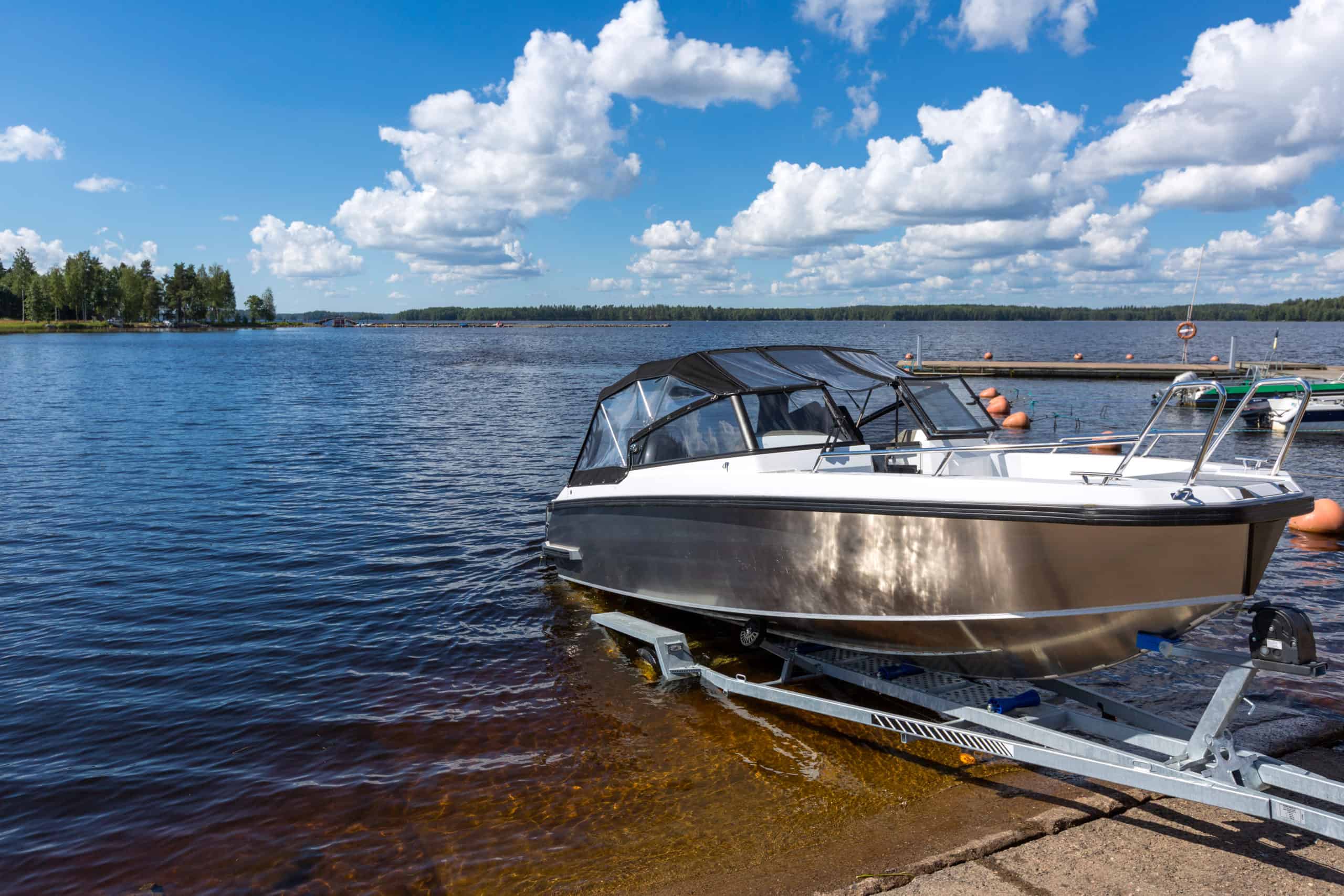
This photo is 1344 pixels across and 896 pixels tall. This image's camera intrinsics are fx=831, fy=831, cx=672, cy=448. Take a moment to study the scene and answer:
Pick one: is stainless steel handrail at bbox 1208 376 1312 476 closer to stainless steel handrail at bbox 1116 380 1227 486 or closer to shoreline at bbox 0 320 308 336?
stainless steel handrail at bbox 1116 380 1227 486

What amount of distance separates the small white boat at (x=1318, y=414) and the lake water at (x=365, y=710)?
7.25m

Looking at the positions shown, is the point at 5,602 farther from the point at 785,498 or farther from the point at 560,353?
the point at 560,353

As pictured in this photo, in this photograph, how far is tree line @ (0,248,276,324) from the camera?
109 m

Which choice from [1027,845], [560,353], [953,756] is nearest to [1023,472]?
[953,756]

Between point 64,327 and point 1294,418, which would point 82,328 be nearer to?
point 64,327

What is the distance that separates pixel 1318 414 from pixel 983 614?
73.7ft

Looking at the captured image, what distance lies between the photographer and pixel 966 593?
4645 millimetres

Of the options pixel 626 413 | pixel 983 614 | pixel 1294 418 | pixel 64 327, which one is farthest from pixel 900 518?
pixel 64 327

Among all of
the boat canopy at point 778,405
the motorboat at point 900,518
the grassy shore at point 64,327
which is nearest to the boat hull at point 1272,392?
the boat canopy at point 778,405

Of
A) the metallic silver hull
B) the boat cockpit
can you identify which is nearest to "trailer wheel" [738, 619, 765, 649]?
the metallic silver hull

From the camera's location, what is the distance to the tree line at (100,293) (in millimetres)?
109375

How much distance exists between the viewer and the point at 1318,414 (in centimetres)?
2138

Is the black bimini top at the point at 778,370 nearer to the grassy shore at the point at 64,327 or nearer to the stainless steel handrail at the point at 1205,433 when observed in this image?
the stainless steel handrail at the point at 1205,433

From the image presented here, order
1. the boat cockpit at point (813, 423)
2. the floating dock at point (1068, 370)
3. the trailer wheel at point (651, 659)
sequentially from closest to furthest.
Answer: the boat cockpit at point (813, 423), the trailer wheel at point (651, 659), the floating dock at point (1068, 370)
